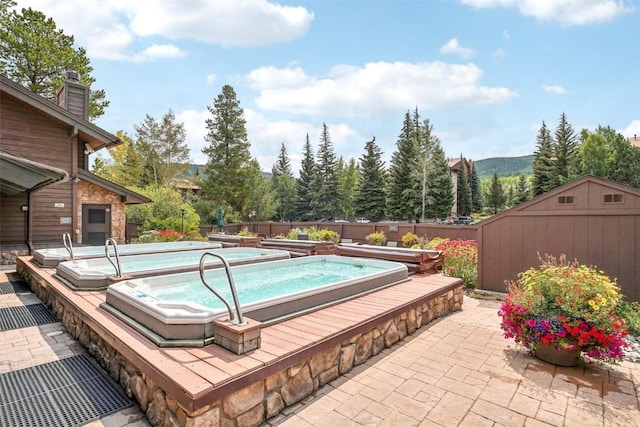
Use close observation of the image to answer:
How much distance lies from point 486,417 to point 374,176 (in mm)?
26676

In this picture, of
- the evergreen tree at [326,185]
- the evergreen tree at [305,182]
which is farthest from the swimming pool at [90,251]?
the evergreen tree at [305,182]

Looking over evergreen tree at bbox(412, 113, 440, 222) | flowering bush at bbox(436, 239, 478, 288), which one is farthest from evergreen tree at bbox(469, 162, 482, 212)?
flowering bush at bbox(436, 239, 478, 288)

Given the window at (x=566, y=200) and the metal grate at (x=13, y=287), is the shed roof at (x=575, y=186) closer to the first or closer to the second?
the window at (x=566, y=200)

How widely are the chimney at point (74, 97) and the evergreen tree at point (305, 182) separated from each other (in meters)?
22.4

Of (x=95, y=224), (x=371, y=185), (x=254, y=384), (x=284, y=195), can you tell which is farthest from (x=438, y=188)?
(x=254, y=384)

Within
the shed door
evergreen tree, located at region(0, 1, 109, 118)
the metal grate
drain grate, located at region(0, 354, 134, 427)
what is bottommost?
drain grate, located at region(0, 354, 134, 427)

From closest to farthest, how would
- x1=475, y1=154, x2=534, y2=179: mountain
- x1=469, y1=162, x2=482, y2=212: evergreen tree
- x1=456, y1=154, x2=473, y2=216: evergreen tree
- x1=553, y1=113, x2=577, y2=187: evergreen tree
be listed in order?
1. x1=553, y1=113, x2=577, y2=187: evergreen tree
2. x1=456, y1=154, x2=473, y2=216: evergreen tree
3. x1=469, y1=162, x2=482, y2=212: evergreen tree
4. x1=475, y1=154, x2=534, y2=179: mountain

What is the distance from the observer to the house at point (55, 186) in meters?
9.11

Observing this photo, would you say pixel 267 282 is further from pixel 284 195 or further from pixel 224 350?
pixel 284 195

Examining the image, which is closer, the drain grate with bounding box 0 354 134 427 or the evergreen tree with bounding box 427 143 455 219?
the drain grate with bounding box 0 354 134 427

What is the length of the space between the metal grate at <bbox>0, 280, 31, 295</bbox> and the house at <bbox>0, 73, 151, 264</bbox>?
2725 millimetres

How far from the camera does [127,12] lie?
25.4ft

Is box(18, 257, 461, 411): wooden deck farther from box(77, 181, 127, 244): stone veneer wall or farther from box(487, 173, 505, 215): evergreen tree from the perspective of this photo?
box(487, 173, 505, 215): evergreen tree

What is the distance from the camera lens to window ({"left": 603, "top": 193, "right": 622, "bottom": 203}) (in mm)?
5305
